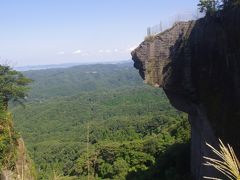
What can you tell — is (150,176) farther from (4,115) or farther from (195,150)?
(4,115)

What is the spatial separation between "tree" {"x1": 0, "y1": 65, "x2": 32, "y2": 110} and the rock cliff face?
244 inches

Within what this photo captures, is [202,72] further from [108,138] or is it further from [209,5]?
[108,138]

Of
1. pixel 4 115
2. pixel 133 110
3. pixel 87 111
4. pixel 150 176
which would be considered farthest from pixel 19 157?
pixel 87 111

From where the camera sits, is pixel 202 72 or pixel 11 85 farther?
pixel 11 85

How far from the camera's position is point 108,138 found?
5503 cm

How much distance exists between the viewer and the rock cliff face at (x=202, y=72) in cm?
1130

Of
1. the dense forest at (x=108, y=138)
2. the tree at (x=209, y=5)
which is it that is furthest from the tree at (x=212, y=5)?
the dense forest at (x=108, y=138)

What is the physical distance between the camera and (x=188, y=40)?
12.9 meters

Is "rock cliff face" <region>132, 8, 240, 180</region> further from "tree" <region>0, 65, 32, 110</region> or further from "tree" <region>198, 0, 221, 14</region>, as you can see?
"tree" <region>0, 65, 32, 110</region>

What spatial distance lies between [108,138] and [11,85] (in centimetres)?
3726

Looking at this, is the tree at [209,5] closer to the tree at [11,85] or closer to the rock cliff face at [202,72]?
the rock cliff face at [202,72]

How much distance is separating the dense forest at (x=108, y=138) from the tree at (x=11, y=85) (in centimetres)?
99

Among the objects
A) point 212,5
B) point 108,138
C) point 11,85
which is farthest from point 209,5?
point 108,138

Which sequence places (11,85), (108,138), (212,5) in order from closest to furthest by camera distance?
1. (212,5)
2. (11,85)
3. (108,138)
